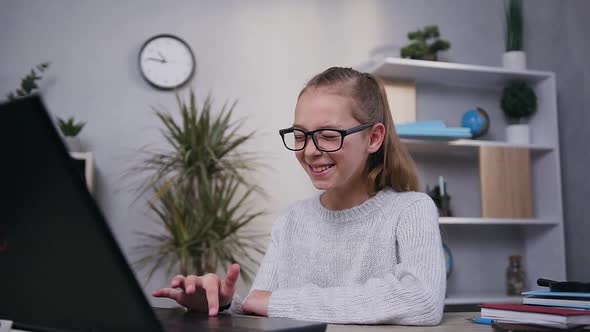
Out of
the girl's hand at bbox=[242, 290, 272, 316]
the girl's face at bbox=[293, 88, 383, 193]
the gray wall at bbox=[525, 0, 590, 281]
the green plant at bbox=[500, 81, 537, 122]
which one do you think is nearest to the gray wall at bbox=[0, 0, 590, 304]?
the gray wall at bbox=[525, 0, 590, 281]

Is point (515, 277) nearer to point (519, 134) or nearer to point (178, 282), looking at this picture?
point (519, 134)

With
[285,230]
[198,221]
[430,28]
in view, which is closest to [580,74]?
[430,28]

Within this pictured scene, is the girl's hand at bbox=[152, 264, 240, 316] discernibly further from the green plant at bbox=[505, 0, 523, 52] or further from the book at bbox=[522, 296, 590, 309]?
the green plant at bbox=[505, 0, 523, 52]

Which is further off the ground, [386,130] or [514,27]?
[514,27]

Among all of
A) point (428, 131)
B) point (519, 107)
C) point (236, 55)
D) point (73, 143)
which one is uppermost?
point (236, 55)

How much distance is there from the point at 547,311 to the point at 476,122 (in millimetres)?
2718

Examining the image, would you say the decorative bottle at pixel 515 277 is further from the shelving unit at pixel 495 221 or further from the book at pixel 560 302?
the book at pixel 560 302

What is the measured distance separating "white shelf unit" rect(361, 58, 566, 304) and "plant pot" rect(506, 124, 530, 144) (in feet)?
0.28

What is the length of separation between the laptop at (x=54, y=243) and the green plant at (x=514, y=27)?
3487 mm

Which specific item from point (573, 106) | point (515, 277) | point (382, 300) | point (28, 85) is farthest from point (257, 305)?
point (573, 106)

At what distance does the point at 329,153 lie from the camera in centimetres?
123

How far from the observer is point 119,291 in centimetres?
49

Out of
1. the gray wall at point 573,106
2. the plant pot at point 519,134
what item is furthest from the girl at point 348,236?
the gray wall at point 573,106

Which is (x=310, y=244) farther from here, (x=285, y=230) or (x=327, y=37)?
(x=327, y=37)
